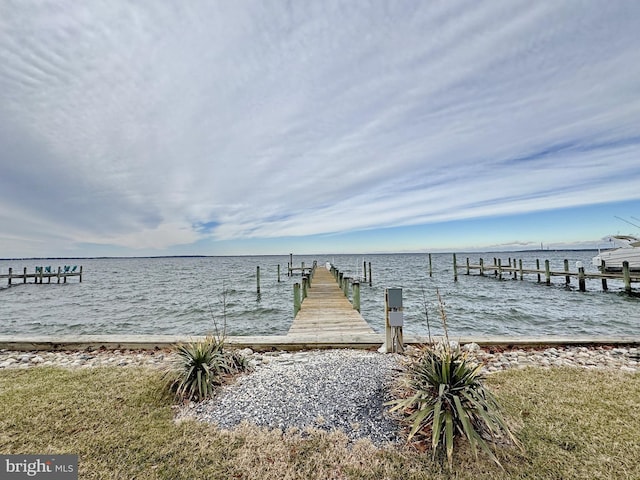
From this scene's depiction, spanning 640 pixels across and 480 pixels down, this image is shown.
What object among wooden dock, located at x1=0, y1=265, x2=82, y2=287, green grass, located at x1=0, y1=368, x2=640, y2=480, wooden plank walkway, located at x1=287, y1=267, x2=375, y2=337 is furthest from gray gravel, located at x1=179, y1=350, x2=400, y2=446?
wooden dock, located at x1=0, y1=265, x2=82, y2=287

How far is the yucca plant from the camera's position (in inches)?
99.4

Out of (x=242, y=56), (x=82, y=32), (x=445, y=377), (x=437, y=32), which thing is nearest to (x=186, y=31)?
(x=242, y=56)

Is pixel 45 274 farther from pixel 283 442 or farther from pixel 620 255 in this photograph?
pixel 620 255

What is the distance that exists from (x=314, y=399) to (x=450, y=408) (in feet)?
4.59

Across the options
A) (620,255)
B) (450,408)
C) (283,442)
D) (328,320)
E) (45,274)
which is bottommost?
(328,320)

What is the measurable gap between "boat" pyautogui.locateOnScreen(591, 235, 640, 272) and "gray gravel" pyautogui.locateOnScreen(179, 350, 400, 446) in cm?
2299

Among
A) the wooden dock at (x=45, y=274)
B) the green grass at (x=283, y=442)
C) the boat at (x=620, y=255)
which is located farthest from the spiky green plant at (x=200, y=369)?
the wooden dock at (x=45, y=274)

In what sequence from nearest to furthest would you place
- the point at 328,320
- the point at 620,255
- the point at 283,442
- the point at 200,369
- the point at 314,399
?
1. the point at 283,442
2. the point at 314,399
3. the point at 200,369
4. the point at 328,320
5. the point at 620,255

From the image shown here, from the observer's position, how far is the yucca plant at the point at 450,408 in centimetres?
253

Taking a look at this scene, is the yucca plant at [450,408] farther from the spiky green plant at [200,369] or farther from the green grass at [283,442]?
the spiky green plant at [200,369]

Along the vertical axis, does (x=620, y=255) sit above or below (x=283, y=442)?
above

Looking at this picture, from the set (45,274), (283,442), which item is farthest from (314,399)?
(45,274)

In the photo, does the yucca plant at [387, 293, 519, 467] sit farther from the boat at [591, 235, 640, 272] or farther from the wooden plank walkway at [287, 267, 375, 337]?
the boat at [591, 235, 640, 272]

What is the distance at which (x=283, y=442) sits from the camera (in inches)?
106
